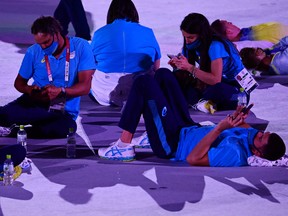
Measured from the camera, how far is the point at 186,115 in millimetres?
7562

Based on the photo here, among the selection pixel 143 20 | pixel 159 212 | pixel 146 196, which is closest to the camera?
pixel 159 212

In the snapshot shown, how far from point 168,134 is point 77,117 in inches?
82.2

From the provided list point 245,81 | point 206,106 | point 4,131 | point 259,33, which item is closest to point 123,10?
point 206,106

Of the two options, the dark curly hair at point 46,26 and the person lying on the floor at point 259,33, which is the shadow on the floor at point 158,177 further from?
the person lying on the floor at point 259,33

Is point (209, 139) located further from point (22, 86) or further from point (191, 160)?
point (22, 86)

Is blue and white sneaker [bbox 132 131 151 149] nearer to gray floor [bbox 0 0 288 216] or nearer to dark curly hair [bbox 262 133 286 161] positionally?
gray floor [bbox 0 0 288 216]

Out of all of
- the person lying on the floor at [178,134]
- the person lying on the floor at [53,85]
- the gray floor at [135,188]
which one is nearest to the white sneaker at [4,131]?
the person lying on the floor at [53,85]

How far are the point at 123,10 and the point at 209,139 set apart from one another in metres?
2.92

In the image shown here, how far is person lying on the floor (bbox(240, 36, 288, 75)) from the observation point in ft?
37.4

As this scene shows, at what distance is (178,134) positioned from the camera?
24.2 ft

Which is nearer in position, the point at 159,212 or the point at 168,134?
the point at 159,212

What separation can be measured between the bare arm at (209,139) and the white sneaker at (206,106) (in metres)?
2.45

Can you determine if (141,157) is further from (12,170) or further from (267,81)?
(267,81)

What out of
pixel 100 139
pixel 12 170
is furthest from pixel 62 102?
pixel 12 170
